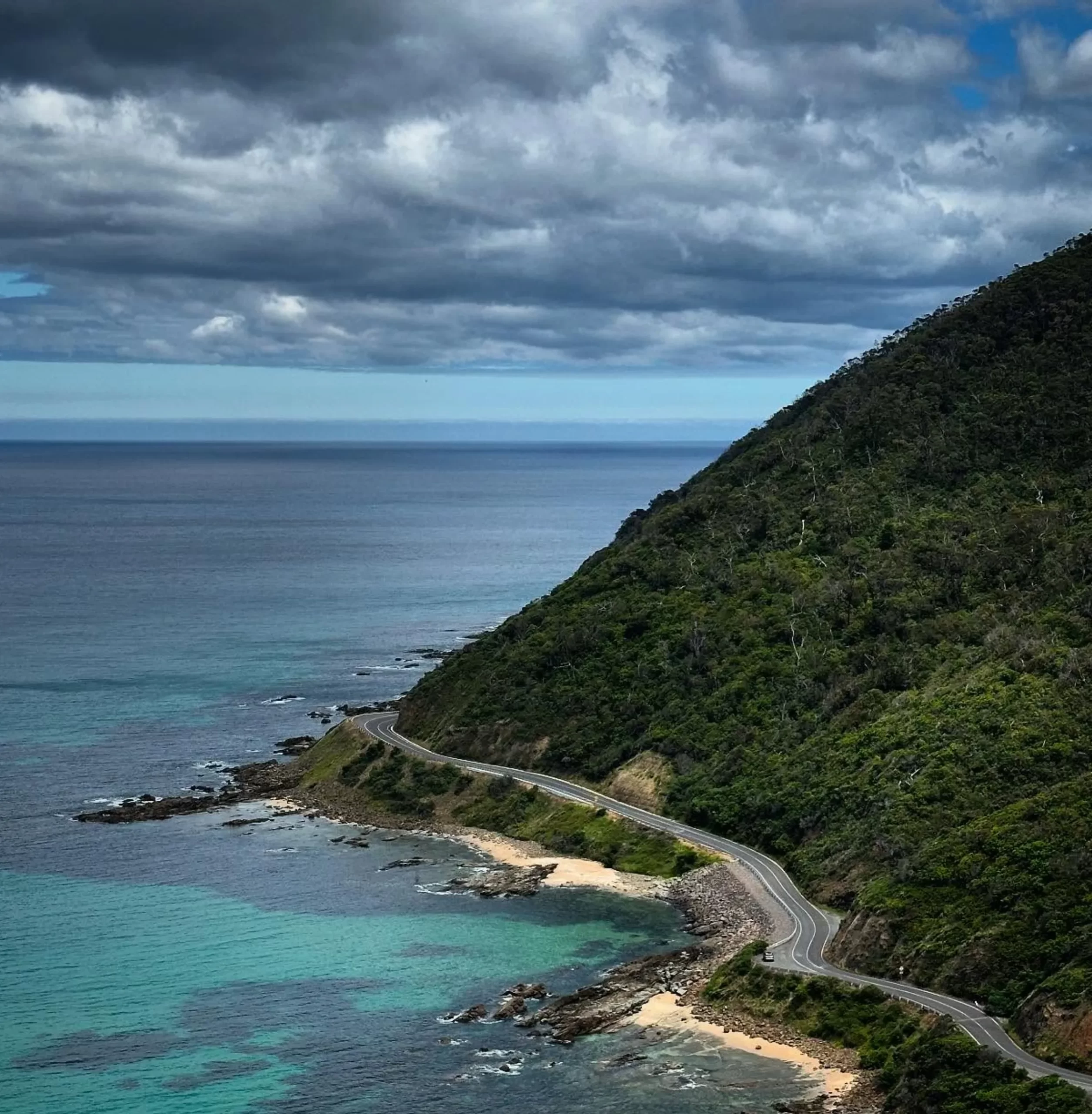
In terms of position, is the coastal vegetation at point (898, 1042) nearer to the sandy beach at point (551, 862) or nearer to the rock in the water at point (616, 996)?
the rock in the water at point (616, 996)

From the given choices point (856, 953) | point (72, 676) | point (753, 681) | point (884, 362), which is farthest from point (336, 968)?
point (884, 362)

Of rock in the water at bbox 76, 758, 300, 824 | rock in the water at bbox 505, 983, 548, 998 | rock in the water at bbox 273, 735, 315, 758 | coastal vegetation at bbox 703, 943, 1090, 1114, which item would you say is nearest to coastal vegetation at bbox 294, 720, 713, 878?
rock in the water at bbox 76, 758, 300, 824

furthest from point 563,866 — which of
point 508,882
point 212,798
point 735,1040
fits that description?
point 212,798

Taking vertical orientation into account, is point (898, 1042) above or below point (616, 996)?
above

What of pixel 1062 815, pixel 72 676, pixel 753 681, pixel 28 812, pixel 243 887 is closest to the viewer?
pixel 1062 815

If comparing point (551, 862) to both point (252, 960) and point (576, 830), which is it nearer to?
point (576, 830)

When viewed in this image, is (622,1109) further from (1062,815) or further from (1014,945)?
(1062,815)

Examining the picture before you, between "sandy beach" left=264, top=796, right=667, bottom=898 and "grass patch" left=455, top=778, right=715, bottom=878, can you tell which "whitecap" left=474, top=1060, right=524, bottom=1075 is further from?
"grass patch" left=455, top=778, right=715, bottom=878
